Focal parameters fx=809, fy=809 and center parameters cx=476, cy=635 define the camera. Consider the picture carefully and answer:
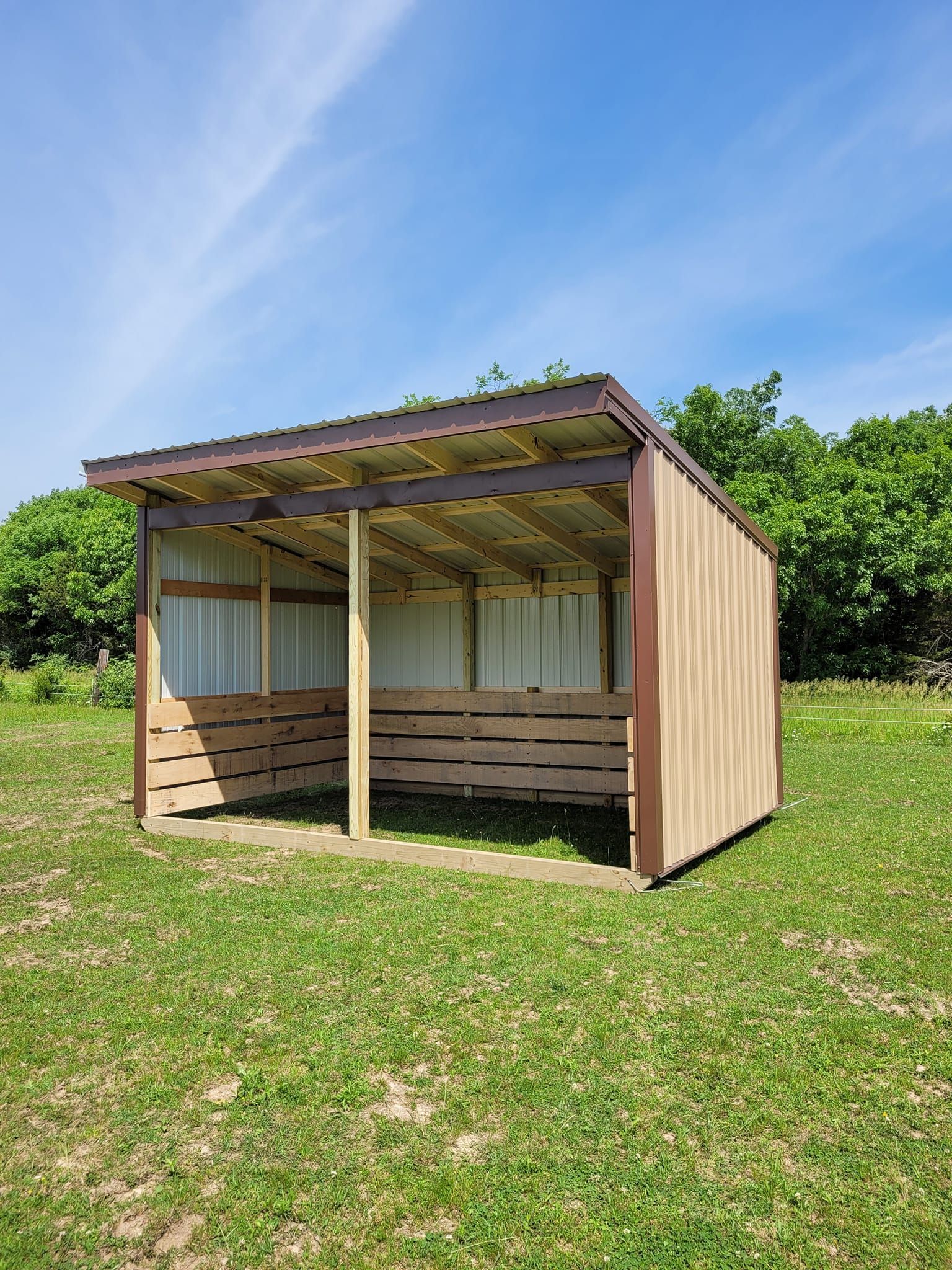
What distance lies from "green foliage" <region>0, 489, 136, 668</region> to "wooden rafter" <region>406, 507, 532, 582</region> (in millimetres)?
21799

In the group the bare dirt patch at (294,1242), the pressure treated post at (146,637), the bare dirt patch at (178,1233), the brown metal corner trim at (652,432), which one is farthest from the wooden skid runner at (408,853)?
the bare dirt patch at (178,1233)

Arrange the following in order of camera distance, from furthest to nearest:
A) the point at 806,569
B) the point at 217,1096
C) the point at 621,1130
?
the point at 806,569, the point at 217,1096, the point at 621,1130

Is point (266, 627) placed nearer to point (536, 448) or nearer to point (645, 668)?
point (536, 448)

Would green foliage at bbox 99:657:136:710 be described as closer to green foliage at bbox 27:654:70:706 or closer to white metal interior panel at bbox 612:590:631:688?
green foliage at bbox 27:654:70:706

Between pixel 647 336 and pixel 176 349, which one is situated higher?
pixel 647 336

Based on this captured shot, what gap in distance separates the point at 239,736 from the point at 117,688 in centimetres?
1626

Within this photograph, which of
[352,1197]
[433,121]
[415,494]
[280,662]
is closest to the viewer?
[352,1197]

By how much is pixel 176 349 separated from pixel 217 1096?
1693 cm

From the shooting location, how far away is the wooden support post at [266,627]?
30.2 ft

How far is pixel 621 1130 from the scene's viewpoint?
8.89ft

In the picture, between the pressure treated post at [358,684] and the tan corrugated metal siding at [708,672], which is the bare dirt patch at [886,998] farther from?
the pressure treated post at [358,684]

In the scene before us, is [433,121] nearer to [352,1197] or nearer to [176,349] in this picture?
[176,349]

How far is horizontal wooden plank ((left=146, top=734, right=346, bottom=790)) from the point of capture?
7.95m

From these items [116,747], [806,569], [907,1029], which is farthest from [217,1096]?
[806,569]
